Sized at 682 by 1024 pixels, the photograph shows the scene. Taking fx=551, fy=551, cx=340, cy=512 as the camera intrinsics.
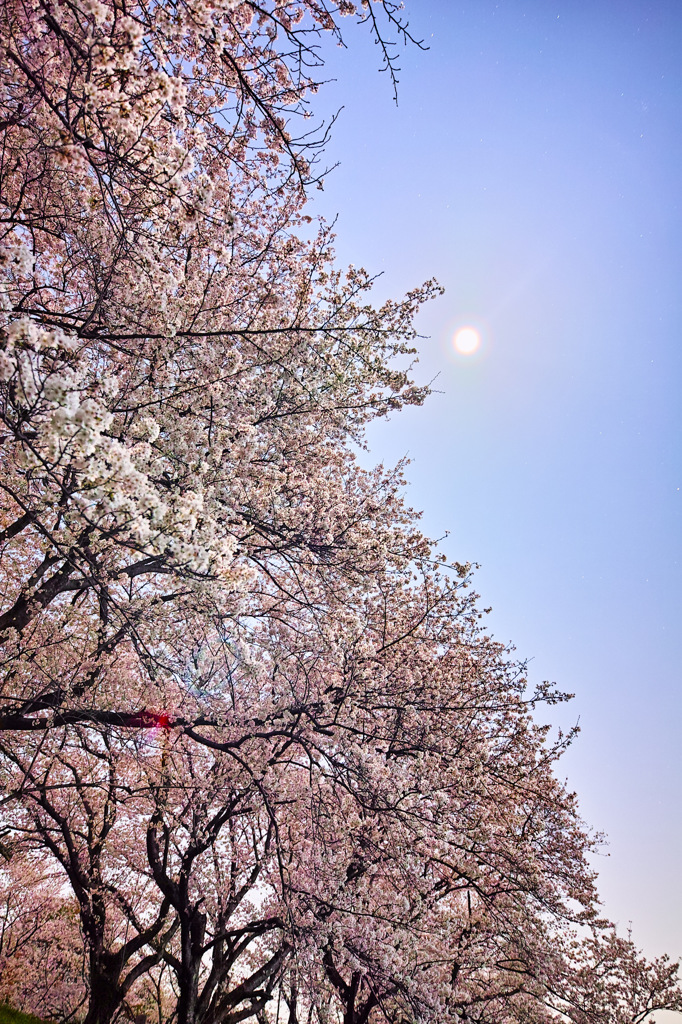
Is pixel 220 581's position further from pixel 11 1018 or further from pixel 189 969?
pixel 11 1018

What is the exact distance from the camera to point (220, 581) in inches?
163

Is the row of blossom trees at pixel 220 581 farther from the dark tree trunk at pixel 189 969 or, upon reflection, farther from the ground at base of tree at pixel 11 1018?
the ground at base of tree at pixel 11 1018

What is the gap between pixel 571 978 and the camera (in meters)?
12.7

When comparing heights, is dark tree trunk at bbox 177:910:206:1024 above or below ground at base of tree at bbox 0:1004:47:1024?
above

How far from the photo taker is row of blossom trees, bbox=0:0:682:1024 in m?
3.86

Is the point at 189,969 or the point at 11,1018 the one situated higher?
the point at 189,969

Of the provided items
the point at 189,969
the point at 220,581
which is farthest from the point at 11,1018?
the point at 220,581

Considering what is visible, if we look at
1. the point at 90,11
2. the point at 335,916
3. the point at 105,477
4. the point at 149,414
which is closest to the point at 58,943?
the point at 335,916

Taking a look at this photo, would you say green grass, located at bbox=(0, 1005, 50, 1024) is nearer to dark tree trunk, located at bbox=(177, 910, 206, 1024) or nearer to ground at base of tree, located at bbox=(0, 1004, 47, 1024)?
ground at base of tree, located at bbox=(0, 1004, 47, 1024)

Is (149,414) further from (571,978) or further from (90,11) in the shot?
(571,978)

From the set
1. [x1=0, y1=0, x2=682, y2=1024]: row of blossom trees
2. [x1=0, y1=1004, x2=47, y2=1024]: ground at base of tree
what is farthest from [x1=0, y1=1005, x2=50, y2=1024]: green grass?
[x1=0, y1=0, x2=682, y2=1024]: row of blossom trees

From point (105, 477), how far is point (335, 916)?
9226mm

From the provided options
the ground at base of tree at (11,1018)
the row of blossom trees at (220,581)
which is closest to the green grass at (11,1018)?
the ground at base of tree at (11,1018)

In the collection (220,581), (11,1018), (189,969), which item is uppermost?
(220,581)
